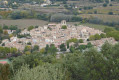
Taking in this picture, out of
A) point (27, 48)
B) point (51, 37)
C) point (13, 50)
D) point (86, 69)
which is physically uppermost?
point (86, 69)

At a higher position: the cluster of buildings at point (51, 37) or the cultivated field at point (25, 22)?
the cluster of buildings at point (51, 37)

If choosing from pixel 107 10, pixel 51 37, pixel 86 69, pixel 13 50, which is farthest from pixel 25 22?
pixel 86 69

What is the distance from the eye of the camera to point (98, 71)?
491 centimetres

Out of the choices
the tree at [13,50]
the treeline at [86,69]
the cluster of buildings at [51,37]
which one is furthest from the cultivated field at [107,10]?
the treeline at [86,69]

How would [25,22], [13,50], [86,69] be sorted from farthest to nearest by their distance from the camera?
[25,22] < [13,50] < [86,69]

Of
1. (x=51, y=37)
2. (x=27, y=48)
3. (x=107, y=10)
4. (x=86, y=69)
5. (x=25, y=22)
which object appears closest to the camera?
(x=86, y=69)

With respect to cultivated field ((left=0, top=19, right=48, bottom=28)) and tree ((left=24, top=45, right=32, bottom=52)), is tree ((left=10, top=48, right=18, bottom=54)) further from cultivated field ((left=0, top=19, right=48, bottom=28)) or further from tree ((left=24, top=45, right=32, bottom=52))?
cultivated field ((left=0, top=19, right=48, bottom=28))

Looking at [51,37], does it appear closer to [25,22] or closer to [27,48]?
[27,48]

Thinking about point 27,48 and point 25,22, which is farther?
point 25,22

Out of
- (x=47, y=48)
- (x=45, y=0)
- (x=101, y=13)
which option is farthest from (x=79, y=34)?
(x=45, y=0)

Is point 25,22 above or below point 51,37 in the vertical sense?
below

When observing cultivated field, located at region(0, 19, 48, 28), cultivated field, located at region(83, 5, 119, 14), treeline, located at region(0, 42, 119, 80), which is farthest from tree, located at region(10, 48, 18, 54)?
cultivated field, located at region(83, 5, 119, 14)

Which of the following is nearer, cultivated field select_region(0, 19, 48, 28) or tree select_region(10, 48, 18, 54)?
tree select_region(10, 48, 18, 54)

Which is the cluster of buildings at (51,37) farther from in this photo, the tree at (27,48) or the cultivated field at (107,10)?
the cultivated field at (107,10)
